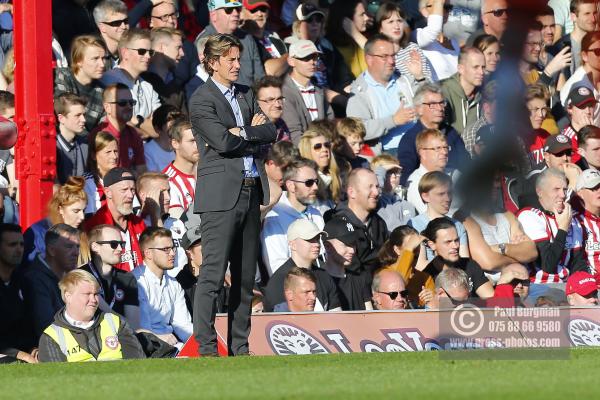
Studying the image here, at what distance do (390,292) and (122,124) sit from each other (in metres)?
3.28

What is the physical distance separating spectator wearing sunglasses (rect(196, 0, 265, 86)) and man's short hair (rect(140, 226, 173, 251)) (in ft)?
9.86

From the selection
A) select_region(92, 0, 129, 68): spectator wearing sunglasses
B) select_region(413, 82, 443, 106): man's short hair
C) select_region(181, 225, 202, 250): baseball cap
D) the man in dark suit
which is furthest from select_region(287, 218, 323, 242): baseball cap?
select_region(92, 0, 129, 68): spectator wearing sunglasses

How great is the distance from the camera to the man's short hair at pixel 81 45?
47.1 ft

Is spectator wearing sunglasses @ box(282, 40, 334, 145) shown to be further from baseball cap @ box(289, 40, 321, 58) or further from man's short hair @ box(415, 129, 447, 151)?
man's short hair @ box(415, 129, 447, 151)

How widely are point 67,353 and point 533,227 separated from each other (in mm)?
5592

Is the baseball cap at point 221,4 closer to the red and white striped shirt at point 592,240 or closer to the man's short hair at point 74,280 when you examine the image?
the red and white striped shirt at point 592,240

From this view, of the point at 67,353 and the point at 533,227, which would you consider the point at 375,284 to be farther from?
the point at 67,353

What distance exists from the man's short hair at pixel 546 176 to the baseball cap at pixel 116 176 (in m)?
4.34

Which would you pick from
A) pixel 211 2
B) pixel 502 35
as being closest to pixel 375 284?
pixel 211 2

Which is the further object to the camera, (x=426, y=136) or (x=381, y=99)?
(x=381, y=99)

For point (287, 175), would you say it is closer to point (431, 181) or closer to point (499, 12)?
point (431, 181)

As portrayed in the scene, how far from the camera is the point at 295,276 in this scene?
42.1 feet

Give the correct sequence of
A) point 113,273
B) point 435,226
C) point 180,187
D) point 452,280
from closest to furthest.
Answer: point 113,273
point 452,280
point 435,226
point 180,187

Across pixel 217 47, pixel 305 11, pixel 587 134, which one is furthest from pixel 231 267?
pixel 587 134
